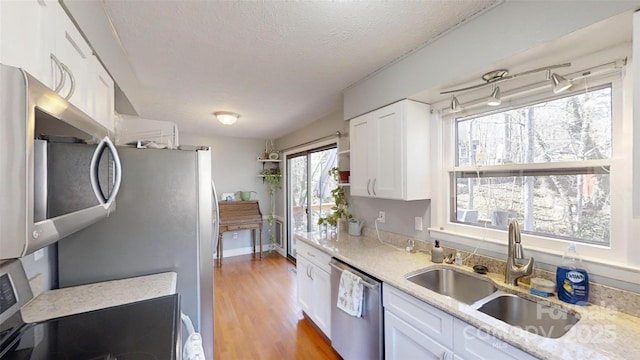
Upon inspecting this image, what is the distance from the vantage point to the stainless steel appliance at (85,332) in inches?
35.3

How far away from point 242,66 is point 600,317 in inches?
97.0

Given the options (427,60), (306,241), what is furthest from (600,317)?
(306,241)

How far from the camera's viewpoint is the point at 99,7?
50.6 inches

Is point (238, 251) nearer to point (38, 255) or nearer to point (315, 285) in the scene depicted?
point (315, 285)

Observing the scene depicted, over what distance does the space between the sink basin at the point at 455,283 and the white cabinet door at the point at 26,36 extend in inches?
74.8

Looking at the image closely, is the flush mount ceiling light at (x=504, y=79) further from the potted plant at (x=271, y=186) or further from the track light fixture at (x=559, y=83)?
the potted plant at (x=271, y=186)

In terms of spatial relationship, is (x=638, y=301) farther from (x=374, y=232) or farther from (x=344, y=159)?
(x=344, y=159)

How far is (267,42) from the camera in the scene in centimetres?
164

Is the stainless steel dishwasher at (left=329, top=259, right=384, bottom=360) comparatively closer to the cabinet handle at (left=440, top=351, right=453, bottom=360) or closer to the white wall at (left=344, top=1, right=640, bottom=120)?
the cabinet handle at (left=440, top=351, right=453, bottom=360)

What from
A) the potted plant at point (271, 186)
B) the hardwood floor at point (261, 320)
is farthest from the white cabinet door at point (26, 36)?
the potted plant at point (271, 186)

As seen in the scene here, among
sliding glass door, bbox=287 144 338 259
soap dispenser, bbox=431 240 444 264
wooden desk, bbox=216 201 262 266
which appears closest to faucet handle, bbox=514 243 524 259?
soap dispenser, bbox=431 240 444 264

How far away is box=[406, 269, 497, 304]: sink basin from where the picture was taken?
62.4 inches

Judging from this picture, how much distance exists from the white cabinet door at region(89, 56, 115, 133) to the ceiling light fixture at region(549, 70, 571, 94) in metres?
2.32

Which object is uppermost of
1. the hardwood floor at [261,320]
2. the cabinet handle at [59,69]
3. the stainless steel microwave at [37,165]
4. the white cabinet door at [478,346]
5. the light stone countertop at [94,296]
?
the cabinet handle at [59,69]
